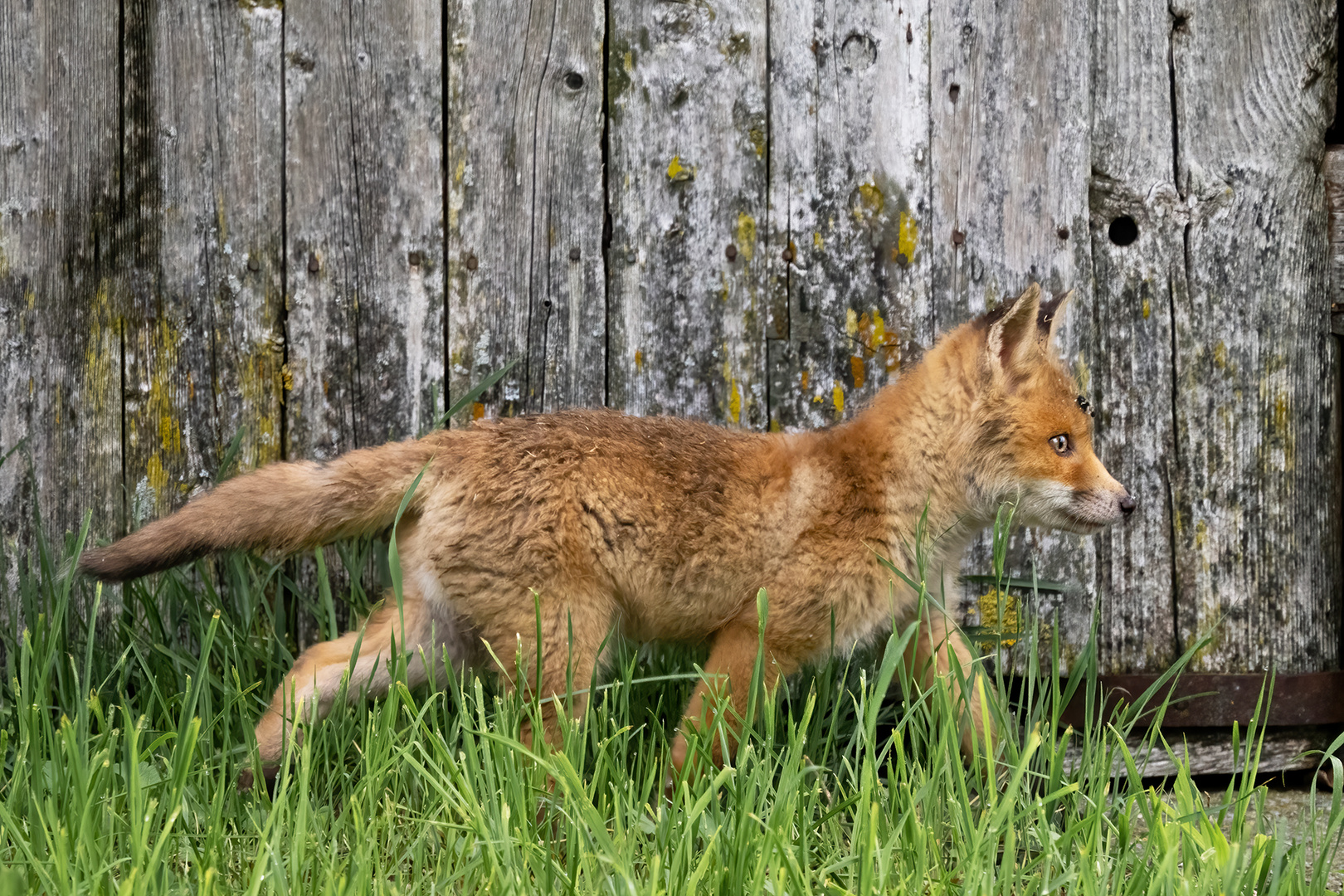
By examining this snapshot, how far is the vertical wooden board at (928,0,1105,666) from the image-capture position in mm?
4219

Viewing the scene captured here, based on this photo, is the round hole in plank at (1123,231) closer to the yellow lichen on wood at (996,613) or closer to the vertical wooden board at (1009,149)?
the vertical wooden board at (1009,149)

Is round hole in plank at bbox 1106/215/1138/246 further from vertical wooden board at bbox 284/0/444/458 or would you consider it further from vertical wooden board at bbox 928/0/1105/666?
vertical wooden board at bbox 284/0/444/458

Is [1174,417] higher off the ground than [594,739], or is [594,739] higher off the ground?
[1174,417]

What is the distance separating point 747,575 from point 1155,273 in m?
1.99

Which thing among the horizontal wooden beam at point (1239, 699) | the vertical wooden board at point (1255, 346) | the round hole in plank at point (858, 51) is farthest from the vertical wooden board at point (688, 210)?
the horizontal wooden beam at point (1239, 699)

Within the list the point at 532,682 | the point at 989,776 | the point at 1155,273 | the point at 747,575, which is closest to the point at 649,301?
the point at 747,575

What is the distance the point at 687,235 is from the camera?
4.24 meters

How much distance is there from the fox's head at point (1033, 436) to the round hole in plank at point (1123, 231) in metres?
0.75

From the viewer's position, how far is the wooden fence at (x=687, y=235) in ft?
13.5

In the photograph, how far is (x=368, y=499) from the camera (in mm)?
3426

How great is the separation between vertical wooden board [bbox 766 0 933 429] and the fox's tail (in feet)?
4.84

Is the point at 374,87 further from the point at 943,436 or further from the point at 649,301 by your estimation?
the point at 943,436

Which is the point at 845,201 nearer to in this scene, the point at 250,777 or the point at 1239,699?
the point at 1239,699

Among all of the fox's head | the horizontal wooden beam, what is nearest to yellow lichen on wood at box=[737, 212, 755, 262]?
the fox's head
